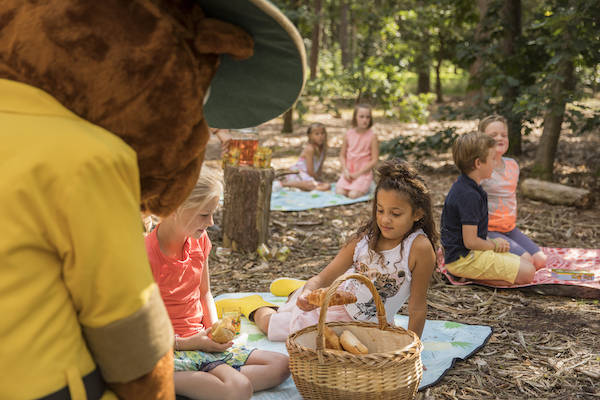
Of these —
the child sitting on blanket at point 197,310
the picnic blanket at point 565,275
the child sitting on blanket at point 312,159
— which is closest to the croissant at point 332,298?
the child sitting on blanket at point 197,310

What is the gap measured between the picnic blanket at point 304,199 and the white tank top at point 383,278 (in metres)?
3.60

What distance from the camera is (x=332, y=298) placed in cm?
303

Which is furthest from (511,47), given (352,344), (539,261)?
(352,344)

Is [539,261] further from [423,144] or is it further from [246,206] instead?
[423,144]

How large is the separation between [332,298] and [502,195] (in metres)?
2.60

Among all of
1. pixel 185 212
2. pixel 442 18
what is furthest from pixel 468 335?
pixel 442 18

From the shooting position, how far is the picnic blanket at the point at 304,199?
7.11 meters

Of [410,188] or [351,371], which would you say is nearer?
[351,371]

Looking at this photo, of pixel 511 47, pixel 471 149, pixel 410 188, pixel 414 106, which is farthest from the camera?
pixel 414 106

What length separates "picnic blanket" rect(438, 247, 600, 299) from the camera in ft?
14.4

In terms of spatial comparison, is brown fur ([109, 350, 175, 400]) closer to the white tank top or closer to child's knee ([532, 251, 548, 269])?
the white tank top

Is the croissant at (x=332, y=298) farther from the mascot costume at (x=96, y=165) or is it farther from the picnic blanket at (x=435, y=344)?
the mascot costume at (x=96, y=165)

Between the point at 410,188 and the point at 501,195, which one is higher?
the point at 410,188

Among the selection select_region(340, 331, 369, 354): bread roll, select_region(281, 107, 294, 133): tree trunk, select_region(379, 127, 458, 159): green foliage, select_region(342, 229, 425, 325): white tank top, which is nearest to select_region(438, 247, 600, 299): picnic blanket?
select_region(342, 229, 425, 325): white tank top
